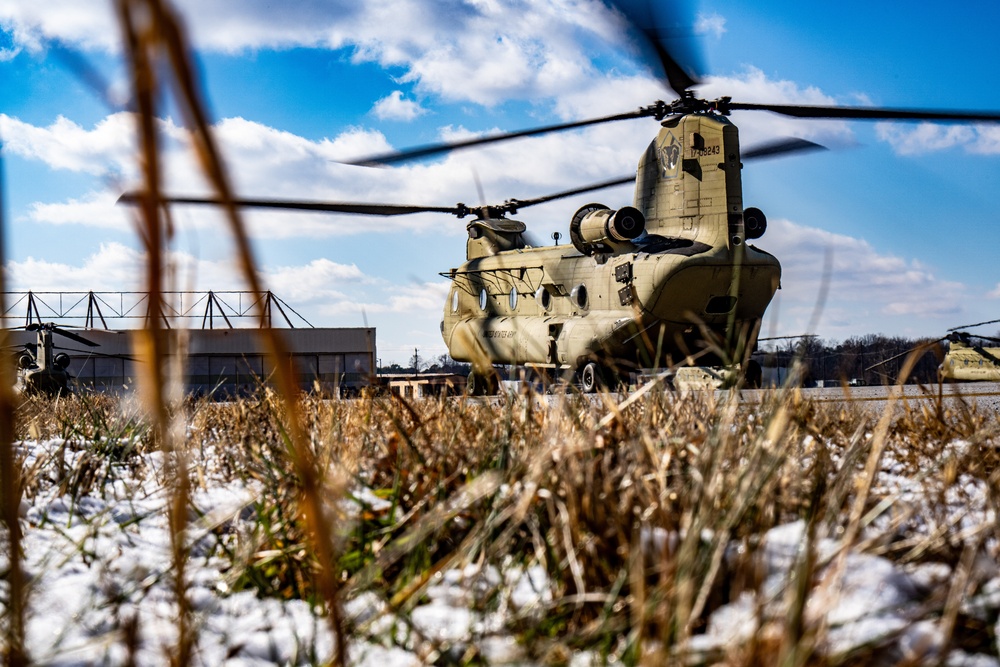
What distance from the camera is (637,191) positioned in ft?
41.0

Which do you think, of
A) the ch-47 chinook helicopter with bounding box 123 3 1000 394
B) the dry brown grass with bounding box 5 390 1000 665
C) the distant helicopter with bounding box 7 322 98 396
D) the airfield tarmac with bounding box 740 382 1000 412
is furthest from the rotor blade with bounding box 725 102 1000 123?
the distant helicopter with bounding box 7 322 98 396

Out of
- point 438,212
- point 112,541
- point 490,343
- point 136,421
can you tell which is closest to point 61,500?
point 112,541

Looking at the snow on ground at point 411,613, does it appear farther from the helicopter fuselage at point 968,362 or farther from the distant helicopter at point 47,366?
the helicopter fuselage at point 968,362

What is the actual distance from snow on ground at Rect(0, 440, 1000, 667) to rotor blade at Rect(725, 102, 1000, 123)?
772cm

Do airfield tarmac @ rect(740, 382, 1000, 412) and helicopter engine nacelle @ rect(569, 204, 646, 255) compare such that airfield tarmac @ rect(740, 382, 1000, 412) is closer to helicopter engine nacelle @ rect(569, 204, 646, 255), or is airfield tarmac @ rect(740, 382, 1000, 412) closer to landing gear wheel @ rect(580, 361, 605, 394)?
landing gear wheel @ rect(580, 361, 605, 394)

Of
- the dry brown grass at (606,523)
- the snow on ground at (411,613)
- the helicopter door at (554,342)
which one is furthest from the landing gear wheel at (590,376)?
the snow on ground at (411,613)

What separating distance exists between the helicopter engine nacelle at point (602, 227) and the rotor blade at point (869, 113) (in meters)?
1.99

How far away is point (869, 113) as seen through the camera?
9.46 metres

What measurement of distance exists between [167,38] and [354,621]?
3.62 feet

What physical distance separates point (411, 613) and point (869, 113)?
931cm

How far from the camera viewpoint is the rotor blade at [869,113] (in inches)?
340

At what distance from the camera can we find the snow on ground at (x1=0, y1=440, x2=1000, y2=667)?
131cm

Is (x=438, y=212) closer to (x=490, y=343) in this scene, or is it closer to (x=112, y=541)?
(x=490, y=343)

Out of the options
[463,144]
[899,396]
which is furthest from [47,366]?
[899,396]
